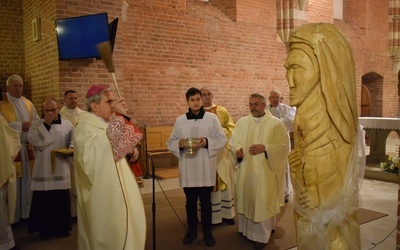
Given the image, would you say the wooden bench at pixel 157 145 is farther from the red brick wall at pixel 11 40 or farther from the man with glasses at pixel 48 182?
the man with glasses at pixel 48 182

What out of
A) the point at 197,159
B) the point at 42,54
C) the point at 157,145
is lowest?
the point at 157,145

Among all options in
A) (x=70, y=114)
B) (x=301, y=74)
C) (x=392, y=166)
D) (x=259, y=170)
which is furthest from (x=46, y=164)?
(x=392, y=166)

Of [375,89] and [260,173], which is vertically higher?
[375,89]

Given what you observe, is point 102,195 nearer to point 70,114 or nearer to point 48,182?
point 48,182

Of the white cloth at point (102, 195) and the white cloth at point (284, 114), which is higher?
the white cloth at point (284, 114)

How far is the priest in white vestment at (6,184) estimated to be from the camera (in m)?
4.11

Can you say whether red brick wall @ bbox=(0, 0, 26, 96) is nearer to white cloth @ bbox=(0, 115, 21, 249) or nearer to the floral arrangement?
white cloth @ bbox=(0, 115, 21, 249)

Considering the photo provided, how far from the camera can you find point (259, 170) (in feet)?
14.3

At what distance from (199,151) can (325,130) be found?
2.63m

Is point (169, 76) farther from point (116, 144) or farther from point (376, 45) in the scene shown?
point (376, 45)

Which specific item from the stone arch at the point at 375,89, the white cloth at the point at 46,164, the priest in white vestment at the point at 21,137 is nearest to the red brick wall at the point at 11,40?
the priest in white vestment at the point at 21,137

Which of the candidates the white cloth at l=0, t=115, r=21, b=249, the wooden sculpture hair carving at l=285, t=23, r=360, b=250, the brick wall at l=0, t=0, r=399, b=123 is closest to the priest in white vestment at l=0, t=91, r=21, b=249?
the white cloth at l=0, t=115, r=21, b=249

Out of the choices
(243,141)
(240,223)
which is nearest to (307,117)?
(243,141)

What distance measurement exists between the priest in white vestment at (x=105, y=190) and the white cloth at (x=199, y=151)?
1571mm
